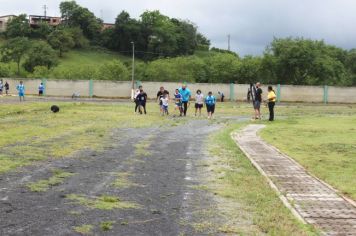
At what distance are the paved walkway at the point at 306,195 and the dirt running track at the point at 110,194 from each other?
53.1 inches

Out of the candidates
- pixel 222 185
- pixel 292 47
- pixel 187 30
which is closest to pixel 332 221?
pixel 222 185

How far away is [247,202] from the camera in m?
7.96

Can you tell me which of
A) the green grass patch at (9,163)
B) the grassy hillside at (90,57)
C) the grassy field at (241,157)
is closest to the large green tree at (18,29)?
the grassy hillside at (90,57)

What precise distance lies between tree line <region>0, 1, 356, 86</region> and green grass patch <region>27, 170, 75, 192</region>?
60962mm

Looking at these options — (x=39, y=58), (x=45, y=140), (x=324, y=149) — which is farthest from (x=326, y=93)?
(x=39, y=58)

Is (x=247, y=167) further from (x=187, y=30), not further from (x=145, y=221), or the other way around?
(x=187, y=30)

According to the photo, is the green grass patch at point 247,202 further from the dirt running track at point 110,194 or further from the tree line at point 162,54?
the tree line at point 162,54

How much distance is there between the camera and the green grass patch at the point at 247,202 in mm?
6508

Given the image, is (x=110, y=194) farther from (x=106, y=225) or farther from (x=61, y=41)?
(x=61, y=41)

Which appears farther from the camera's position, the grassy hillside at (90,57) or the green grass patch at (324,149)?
the grassy hillside at (90,57)

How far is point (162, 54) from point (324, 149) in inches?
4232

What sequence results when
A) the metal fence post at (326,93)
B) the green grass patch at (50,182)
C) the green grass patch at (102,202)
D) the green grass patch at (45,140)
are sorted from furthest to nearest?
1. the metal fence post at (326,93)
2. the green grass patch at (45,140)
3. the green grass patch at (50,182)
4. the green grass patch at (102,202)

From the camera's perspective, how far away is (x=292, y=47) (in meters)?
67.9

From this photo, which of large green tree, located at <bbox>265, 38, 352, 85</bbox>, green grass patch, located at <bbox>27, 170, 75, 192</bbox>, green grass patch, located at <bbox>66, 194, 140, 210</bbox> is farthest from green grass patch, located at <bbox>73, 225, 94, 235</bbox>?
large green tree, located at <bbox>265, 38, 352, 85</bbox>
